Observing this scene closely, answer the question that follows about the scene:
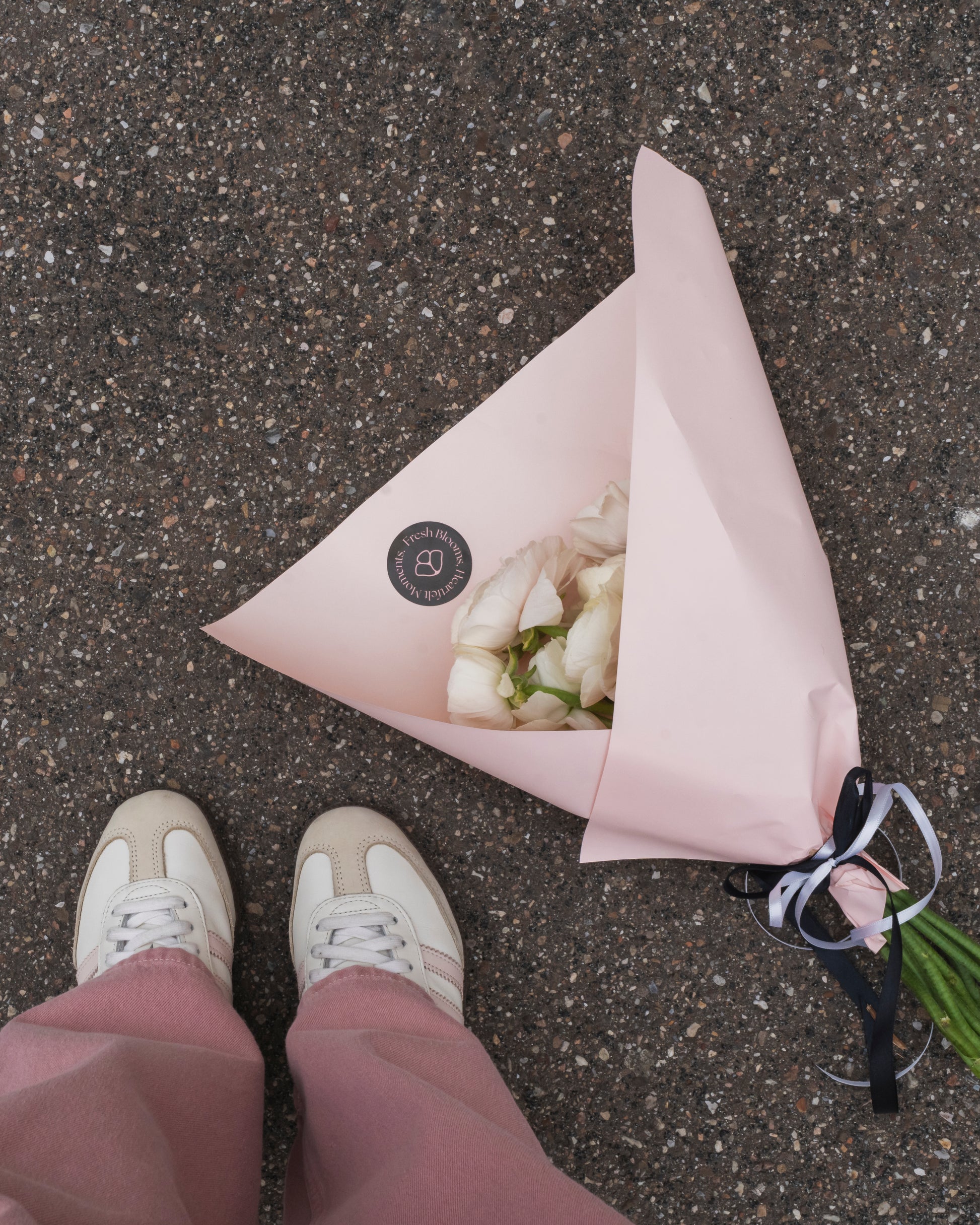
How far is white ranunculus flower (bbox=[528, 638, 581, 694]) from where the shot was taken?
71 centimetres

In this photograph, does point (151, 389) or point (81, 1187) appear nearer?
point (81, 1187)

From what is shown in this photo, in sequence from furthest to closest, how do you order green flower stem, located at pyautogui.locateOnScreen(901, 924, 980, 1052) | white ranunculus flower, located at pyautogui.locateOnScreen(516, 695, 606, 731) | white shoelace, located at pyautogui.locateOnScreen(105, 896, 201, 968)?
white shoelace, located at pyautogui.locateOnScreen(105, 896, 201, 968)
green flower stem, located at pyautogui.locateOnScreen(901, 924, 980, 1052)
white ranunculus flower, located at pyautogui.locateOnScreen(516, 695, 606, 731)

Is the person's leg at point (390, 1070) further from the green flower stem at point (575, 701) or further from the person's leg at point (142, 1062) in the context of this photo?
the green flower stem at point (575, 701)

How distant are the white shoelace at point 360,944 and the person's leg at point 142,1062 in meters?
0.13

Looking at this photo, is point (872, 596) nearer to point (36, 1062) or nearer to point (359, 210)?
point (359, 210)

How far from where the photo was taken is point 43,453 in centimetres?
109

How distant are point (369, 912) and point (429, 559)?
0.48m

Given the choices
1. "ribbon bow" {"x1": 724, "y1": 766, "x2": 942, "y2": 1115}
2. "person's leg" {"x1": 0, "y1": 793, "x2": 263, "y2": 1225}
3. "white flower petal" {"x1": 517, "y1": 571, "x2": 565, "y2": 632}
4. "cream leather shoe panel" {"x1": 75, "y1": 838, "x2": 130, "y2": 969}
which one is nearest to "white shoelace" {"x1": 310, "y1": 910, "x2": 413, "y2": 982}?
"person's leg" {"x1": 0, "y1": 793, "x2": 263, "y2": 1225}

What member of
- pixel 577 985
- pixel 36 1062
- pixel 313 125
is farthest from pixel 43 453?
pixel 577 985

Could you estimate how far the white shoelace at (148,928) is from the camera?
1.00 metres

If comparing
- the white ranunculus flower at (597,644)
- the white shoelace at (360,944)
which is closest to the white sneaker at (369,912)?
the white shoelace at (360,944)

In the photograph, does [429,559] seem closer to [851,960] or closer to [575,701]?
[575,701]

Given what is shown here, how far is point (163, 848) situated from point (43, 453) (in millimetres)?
550

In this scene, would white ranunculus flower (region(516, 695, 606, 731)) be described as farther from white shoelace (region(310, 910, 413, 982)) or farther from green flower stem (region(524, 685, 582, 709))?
white shoelace (region(310, 910, 413, 982))
